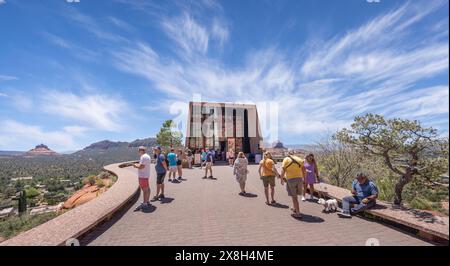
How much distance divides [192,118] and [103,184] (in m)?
11.9

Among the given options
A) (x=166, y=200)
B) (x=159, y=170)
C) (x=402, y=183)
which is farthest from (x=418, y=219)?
(x=159, y=170)

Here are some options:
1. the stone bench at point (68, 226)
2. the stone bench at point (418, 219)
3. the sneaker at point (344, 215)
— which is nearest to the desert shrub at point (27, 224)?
the stone bench at point (68, 226)

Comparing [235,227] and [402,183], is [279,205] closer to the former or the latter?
[235,227]

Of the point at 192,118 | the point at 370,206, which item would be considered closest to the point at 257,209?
the point at 370,206

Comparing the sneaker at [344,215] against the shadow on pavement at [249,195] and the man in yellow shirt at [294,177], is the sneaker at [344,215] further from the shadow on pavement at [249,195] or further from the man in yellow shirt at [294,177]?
the shadow on pavement at [249,195]

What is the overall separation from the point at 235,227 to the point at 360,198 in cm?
304

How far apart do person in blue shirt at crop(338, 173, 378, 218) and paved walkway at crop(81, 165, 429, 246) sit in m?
0.22

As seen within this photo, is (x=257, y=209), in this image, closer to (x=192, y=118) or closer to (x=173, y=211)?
(x=173, y=211)

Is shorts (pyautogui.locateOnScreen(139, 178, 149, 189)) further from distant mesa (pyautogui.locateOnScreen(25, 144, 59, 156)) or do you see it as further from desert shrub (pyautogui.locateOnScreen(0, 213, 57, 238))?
distant mesa (pyautogui.locateOnScreen(25, 144, 59, 156))

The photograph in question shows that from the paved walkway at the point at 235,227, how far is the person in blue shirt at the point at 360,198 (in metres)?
0.22

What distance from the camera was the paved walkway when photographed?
3867 mm

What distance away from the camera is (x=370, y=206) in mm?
4992

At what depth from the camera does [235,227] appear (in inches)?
177

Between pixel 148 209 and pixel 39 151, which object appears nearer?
pixel 148 209
